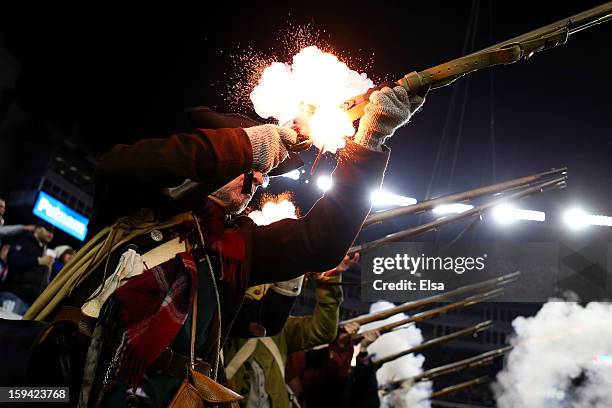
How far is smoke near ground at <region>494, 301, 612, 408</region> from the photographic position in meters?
12.3

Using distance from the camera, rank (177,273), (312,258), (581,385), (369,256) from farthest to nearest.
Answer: (581,385), (369,256), (312,258), (177,273)

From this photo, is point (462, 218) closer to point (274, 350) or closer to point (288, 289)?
point (274, 350)

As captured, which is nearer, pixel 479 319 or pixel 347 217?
pixel 347 217

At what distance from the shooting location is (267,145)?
243 cm

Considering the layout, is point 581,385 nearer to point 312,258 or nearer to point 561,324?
point 561,324

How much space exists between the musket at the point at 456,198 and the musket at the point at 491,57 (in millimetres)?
3058

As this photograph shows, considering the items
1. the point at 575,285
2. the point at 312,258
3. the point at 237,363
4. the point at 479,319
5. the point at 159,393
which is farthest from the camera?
the point at 479,319

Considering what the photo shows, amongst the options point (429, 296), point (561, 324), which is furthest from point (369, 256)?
point (561, 324)

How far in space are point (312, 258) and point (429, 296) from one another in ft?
22.4

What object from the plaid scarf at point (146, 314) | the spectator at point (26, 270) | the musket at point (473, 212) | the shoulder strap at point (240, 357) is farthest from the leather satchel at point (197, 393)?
the spectator at point (26, 270)

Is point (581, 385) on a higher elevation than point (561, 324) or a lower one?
lower

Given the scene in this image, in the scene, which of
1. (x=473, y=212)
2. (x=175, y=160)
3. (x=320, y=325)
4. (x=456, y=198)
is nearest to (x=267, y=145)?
(x=175, y=160)

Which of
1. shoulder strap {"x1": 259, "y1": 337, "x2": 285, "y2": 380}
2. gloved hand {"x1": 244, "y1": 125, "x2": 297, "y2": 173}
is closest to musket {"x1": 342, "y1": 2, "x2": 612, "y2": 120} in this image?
gloved hand {"x1": 244, "y1": 125, "x2": 297, "y2": 173}

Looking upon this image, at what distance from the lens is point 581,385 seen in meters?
14.5
